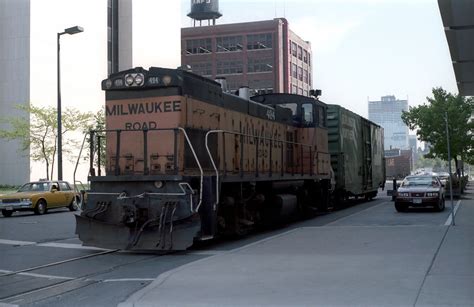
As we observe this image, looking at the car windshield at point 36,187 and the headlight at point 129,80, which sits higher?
the headlight at point 129,80

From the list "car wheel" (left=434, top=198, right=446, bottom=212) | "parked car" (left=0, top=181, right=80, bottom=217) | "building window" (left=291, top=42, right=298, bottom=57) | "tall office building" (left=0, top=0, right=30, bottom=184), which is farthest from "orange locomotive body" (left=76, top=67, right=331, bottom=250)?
"building window" (left=291, top=42, right=298, bottom=57)

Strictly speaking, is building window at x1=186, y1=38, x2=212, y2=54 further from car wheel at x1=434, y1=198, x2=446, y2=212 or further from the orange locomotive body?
the orange locomotive body

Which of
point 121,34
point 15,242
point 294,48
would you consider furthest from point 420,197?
point 294,48

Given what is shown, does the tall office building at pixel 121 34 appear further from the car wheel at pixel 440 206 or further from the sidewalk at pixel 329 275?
the sidewalk at pixel 329 275

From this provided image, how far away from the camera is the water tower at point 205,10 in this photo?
90688mm

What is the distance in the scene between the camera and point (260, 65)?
283 ft

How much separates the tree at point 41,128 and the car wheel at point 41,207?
14.0 meters

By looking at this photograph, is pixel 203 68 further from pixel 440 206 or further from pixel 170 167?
pixel 170 167

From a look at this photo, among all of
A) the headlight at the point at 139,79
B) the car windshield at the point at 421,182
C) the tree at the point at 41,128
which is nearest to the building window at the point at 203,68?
the tree at the point at 41,128

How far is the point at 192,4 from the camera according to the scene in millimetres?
93000

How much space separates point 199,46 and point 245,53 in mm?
7934

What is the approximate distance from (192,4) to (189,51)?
9.13 metres

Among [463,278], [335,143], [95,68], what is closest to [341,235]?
[463,278]

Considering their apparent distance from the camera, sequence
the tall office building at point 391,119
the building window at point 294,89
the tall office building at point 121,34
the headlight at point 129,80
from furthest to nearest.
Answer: the tall office building at point 391,119 → the building window at point 294,89 → the tall office building at point 121,34 → the headlight at point 129,80
